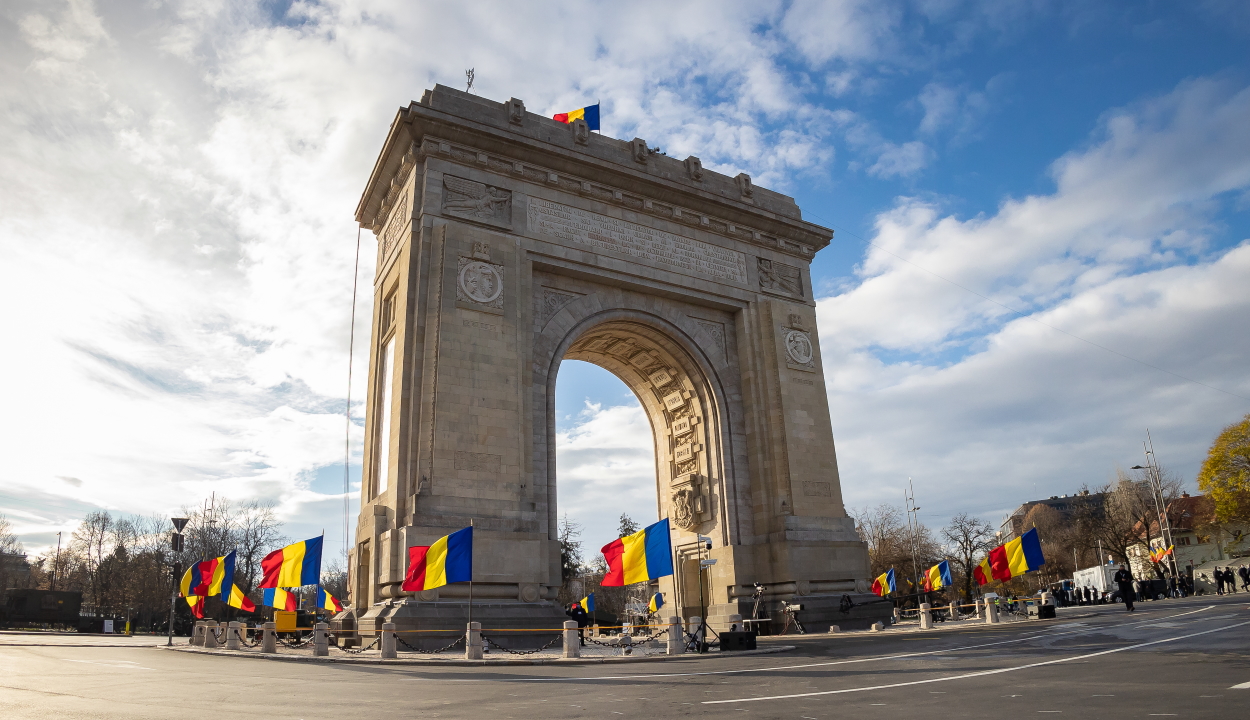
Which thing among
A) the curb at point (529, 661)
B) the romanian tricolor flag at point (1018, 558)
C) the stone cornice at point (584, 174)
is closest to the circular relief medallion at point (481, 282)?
the stone cornice at point (584, 174)

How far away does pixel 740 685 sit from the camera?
30.0 ft

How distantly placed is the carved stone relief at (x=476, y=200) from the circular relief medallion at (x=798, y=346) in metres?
11.5

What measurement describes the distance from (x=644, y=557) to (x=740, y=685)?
7.87 m

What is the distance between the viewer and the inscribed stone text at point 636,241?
82.0 feet

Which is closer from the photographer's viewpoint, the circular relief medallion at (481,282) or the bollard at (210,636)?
the circular relief medallion at (481,282)

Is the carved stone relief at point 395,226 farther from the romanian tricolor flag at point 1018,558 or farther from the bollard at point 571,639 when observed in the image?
the romanian tricolor flag at point 1018,558

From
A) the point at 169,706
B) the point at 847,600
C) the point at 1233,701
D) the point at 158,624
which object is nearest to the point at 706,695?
the point at 1233,701

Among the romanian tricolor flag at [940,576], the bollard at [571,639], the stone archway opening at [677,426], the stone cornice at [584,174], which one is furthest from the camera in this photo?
the romanian tricolor flag at [940,576]

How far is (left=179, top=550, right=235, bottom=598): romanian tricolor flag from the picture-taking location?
22578 millimetres

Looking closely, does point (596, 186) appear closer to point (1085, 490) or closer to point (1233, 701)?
point (1233, 701)

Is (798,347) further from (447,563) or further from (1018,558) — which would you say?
(447,563)

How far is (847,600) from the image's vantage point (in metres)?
24.3

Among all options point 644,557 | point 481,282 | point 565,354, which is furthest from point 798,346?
point 644,557

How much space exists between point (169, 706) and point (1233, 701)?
376 inches
